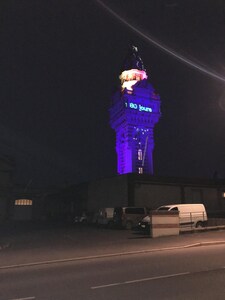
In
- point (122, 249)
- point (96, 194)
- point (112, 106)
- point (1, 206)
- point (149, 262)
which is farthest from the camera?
point (112, 106)

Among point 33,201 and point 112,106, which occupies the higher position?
point 112,106

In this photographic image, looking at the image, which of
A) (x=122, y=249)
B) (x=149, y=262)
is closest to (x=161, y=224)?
(x=122, y=249)

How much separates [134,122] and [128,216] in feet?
271

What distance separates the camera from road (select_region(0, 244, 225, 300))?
8203mm

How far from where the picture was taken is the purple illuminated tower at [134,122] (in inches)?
4473

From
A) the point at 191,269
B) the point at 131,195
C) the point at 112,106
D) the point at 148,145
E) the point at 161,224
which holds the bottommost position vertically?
the point at 191,269

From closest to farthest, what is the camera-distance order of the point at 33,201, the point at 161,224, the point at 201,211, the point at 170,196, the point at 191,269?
the point at 191,269 < the point at 161,224 < the point at 201,211 < the point at 170,196 < the point at 33,201

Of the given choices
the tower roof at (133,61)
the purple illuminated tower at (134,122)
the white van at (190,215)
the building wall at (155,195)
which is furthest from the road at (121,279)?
the tower roof at (133,61)

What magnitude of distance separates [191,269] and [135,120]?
104m

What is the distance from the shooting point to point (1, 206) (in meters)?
64.4

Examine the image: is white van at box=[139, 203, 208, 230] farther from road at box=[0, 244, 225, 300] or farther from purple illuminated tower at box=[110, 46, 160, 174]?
purple illuminated tower at box=[110, 46, 160, 174]

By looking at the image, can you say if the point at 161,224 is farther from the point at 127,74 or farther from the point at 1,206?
the point at 127,74

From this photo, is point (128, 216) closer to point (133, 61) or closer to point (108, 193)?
point (108, 193)

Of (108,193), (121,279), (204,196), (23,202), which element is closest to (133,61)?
(23,202)
